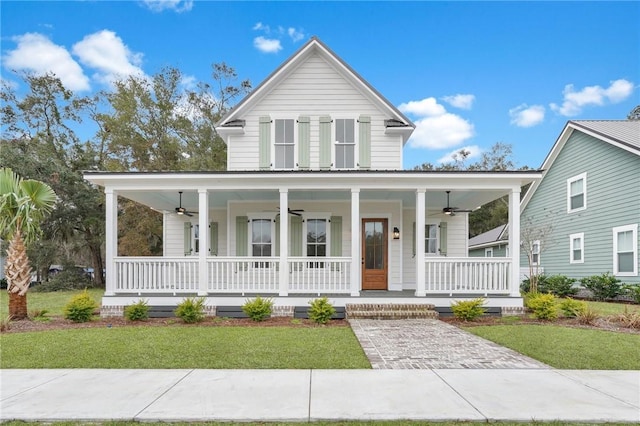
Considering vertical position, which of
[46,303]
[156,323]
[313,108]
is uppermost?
[313,108]

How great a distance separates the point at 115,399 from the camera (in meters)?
4.16

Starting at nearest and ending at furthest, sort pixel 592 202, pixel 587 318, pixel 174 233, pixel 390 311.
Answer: pixel 587 318
pixel 390 311
pixel 174 233
pixel 592 202

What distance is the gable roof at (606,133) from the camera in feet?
43.5

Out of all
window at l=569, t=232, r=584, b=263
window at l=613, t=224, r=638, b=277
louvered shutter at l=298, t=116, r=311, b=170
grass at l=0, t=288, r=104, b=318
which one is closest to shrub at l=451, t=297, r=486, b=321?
louvered shutter at l=298, t=116, r=311, b=170

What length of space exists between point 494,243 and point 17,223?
22367mm

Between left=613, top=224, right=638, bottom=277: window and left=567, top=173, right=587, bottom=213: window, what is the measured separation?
207 cm

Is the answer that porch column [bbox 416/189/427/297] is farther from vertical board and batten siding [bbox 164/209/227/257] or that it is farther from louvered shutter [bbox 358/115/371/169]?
vertical board and batten siding [bbox 164/209/227/257]

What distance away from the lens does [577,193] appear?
1628 centimetres

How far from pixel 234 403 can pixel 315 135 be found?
30.8ft

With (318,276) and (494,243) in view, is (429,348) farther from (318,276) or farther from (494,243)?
(494,243)

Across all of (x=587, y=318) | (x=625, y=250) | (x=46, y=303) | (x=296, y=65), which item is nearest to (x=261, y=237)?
(x=296, y=65)

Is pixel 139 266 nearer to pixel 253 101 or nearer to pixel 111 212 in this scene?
pixel 111 212

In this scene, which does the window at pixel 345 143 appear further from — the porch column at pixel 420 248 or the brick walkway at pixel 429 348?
the brick walkway at pixel 429 348

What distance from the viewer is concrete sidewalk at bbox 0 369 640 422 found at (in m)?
3.76
